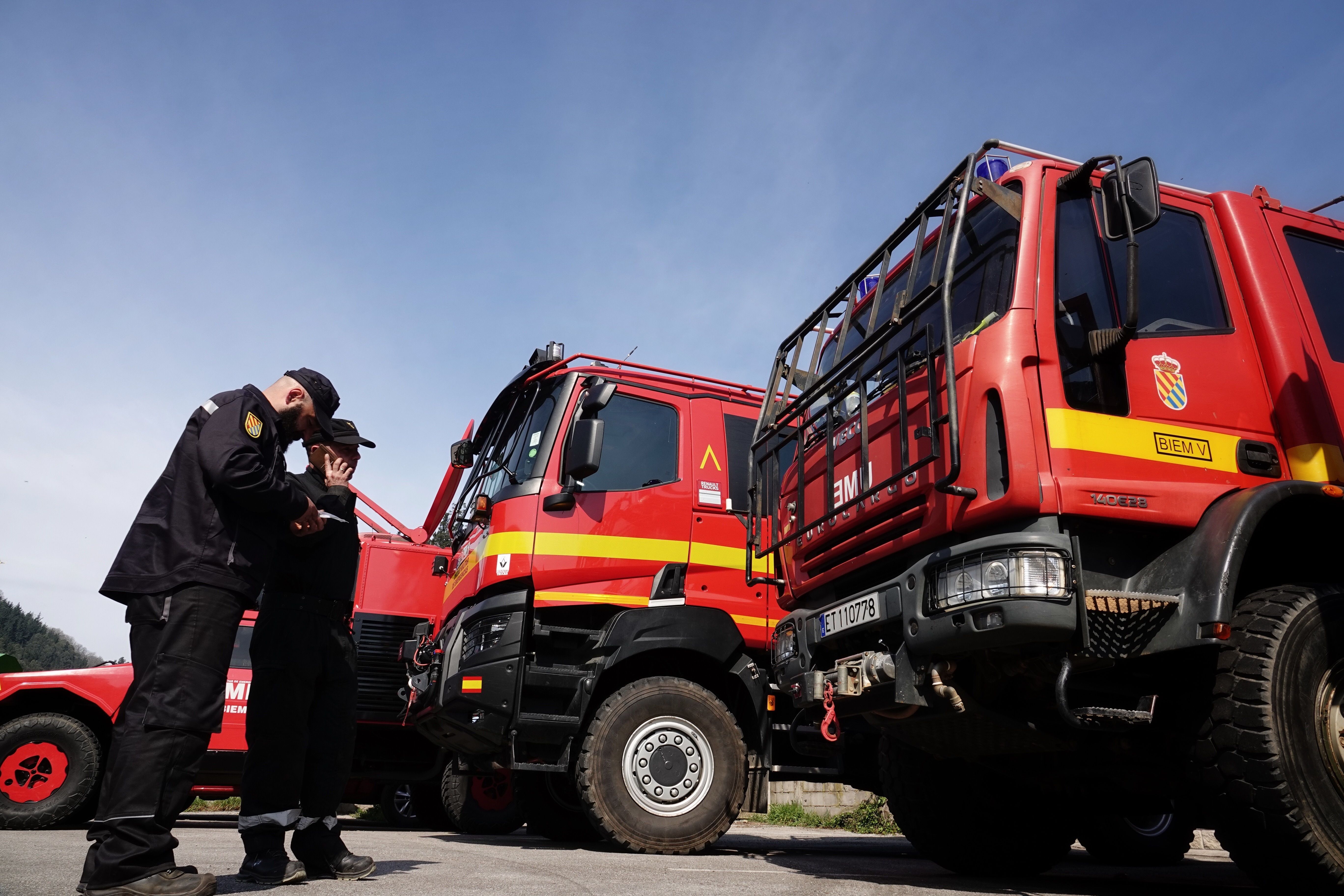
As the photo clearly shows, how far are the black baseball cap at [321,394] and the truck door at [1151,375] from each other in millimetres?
2725

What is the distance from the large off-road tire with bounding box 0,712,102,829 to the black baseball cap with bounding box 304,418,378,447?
18.1ft

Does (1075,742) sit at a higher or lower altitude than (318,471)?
lower

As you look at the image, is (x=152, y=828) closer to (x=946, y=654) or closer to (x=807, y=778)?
(x=946, y=654)

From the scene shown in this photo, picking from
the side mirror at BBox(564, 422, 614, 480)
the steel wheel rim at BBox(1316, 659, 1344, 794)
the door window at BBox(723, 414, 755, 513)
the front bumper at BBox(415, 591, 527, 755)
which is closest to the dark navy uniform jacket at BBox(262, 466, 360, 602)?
the front bumper at BBox(415, 591, 527, 755)

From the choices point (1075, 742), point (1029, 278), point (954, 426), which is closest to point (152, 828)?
point (954, 426)


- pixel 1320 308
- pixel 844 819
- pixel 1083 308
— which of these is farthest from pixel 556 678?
pixel 844 819

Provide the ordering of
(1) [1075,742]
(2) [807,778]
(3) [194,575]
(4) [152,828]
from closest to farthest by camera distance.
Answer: (4) [152,828]
(3) [194,575]
(1) [1075,742]
(2) [807,778]

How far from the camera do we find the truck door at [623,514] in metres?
5.69

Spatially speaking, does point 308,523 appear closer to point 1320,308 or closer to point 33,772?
point 1320,308

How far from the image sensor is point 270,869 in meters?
3.38

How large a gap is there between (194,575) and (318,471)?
1.19 meters

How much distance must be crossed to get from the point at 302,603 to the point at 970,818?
3.24m

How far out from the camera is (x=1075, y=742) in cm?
358

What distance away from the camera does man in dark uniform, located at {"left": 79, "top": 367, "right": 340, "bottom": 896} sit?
9.06ft
